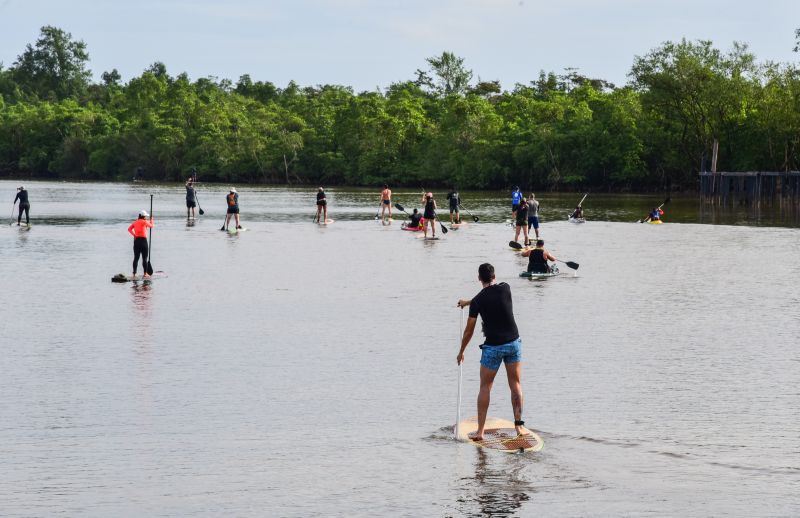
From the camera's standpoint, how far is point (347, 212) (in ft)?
241

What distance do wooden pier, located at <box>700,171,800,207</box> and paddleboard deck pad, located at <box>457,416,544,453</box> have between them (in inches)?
3024

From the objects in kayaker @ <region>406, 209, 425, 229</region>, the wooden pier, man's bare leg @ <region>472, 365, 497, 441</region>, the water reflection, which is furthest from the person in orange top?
the wooden pier

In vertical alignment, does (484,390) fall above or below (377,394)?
above

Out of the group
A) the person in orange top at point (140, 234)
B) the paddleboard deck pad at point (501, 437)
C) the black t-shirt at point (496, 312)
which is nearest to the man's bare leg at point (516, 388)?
the paddleboard deck pad at point (501, 437)

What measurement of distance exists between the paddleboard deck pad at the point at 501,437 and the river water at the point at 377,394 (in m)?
0.16

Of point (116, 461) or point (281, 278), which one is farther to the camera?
point (281, 278)

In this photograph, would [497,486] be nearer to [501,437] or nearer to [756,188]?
[501,437]

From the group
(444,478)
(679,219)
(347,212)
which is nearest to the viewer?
(444,478)

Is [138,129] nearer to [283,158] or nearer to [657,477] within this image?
[283,158]

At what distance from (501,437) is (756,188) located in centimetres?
8309

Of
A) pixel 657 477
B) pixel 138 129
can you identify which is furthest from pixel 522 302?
pixel 138 129

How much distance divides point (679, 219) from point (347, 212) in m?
21.1

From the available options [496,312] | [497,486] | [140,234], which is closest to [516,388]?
[496,312]

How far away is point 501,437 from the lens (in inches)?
487
